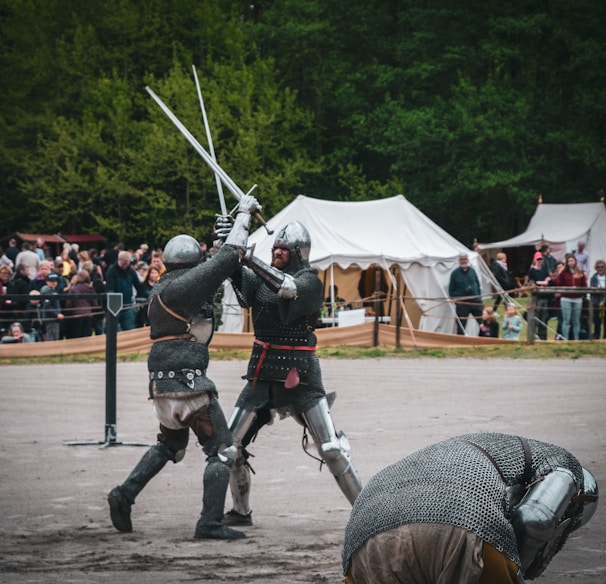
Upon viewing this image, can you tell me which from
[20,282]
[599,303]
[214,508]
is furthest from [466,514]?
[599,303]

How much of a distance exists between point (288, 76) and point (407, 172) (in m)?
6.02

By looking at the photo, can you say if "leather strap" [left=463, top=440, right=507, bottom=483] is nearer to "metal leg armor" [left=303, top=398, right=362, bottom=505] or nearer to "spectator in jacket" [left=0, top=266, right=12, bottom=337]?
"metal leg armor" [left=303, top=398, right=362, bottom=505]

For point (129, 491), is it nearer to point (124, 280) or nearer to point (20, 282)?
point (124, 280)

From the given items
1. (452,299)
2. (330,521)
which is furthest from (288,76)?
(330,521)

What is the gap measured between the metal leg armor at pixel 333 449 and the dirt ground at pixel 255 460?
10.0 inches

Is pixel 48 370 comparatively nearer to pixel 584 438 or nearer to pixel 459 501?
pixel 584 438

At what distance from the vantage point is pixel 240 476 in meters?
6.58

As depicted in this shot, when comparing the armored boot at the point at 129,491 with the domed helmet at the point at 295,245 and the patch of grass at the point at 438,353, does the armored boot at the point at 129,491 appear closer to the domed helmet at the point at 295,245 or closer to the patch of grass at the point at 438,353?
the domed helmet at the point at 295,245

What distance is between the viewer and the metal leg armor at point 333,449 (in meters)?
6.32

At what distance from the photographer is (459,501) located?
2.86 m

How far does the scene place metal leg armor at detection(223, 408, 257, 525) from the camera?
651 centimetres

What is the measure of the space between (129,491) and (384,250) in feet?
47.8

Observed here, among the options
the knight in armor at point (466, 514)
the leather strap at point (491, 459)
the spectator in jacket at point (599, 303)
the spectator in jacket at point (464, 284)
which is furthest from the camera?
the spectator in jacket at point (464, 284)

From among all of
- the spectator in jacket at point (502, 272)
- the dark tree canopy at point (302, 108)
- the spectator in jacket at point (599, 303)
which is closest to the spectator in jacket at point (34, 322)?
the spectator in jacket at point (599, 303)
